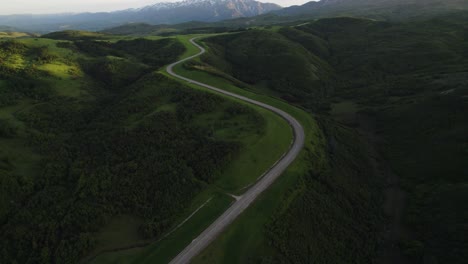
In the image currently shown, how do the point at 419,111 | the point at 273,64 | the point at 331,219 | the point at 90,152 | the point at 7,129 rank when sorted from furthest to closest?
the point at 273,64
the point at 419,111
the point at 7,129
the point at 90,152
the point at 331,219

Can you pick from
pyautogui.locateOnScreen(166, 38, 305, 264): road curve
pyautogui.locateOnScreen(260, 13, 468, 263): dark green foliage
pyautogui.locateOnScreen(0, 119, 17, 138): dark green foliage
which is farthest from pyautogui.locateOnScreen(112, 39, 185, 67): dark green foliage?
pyautogui.locateOnScreen(260, 13, 468, 263): dark green foliage

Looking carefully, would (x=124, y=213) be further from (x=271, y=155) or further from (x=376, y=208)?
(x=376, y=208)

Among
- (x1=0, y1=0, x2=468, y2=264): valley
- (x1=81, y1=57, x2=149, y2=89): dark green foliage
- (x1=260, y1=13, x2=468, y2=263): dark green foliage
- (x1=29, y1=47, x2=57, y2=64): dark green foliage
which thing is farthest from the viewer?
(x1=81, y1=57, x2=149, y2=89): dark green foliage

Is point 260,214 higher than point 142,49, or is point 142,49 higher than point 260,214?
point 142,49

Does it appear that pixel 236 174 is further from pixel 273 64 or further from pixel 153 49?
pixel 153 49

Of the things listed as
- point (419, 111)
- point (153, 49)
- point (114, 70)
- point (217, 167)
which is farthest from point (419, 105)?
point (153, 49)

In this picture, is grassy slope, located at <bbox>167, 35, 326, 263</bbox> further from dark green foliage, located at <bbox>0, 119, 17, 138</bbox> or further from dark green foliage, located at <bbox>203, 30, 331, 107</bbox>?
dark green foliage, located at <bbox>0, 119, 17, 138</bbox>

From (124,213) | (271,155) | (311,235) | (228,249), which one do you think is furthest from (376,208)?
(124,213)
